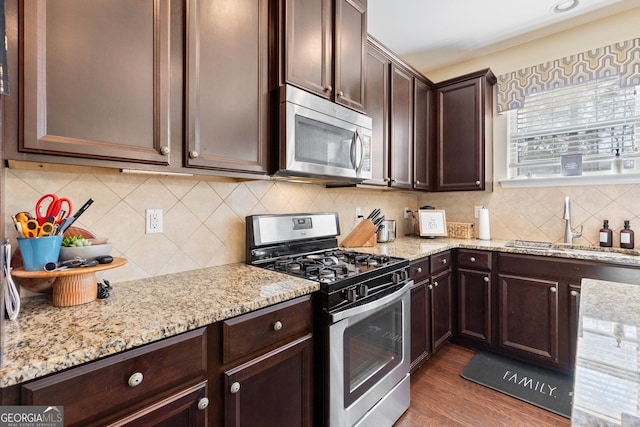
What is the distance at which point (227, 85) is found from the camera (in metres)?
1.35

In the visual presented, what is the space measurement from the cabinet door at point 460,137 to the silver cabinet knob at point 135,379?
9.33ft

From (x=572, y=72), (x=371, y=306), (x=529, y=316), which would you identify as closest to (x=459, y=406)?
(x=529, y=316)

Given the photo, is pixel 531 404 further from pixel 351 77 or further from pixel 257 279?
pixel 351 77

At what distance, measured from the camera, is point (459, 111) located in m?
2.87

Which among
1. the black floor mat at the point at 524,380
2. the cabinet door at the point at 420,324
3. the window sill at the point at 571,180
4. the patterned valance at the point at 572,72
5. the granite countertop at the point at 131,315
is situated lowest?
the black floor mat at the point at 524,380

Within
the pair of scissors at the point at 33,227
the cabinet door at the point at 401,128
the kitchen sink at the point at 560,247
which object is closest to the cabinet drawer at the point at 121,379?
the pair of scissors at the point at 33,227

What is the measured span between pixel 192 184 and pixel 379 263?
3.68 ft

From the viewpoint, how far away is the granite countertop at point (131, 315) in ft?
2.26

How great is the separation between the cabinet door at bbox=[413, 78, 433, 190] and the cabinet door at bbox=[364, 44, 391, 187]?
482 millimetres

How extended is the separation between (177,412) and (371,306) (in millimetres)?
907

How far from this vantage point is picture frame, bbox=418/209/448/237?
115 inches

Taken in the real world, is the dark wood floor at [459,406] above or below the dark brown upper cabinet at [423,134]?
below

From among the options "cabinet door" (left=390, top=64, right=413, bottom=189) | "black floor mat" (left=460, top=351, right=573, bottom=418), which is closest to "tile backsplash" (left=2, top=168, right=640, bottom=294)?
"cabinet door" (left=390, top=64, right=413, bottom=189)

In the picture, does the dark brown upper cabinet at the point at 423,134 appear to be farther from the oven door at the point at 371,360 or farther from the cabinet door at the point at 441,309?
the oven door at the point at 371,360
